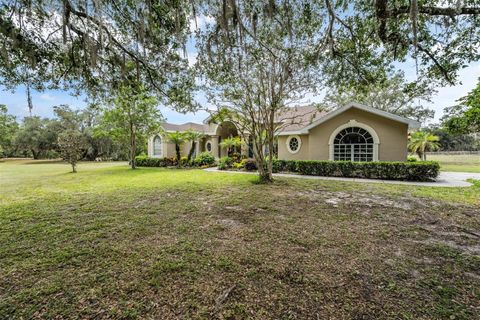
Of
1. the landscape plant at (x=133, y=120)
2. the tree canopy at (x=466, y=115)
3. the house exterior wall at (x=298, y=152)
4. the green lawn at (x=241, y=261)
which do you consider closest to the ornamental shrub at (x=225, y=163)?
the house exterior wall at (x=298, y=152)

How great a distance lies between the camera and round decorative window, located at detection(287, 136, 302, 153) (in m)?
15.9

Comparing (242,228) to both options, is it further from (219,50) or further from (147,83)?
(147,83)

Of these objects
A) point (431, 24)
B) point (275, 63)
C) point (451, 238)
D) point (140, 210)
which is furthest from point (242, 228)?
point (431, 24)

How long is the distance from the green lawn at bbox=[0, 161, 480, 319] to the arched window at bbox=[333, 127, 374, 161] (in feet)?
24.0

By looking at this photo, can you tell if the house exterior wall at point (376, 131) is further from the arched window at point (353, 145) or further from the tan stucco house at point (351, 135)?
the arched window at point (353, 145)

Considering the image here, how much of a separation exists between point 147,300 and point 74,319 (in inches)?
26.1

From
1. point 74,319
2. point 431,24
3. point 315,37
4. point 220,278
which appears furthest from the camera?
point 315,37

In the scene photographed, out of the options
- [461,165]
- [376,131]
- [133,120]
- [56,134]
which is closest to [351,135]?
[376,131]

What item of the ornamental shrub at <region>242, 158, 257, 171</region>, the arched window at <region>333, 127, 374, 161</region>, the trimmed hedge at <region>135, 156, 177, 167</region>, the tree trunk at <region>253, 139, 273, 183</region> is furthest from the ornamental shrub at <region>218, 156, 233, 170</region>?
the arched window at <region>333, 127, 374, 161</region>

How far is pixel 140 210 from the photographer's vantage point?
5672 mm

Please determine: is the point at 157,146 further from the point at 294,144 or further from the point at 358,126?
the point at 358,126

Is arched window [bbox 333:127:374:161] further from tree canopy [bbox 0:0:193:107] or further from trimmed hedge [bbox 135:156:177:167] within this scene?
trimmed hedge [bbox 135:156:177:167]

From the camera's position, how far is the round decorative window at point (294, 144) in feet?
52.3

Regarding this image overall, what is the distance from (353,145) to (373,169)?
266 centimetres
